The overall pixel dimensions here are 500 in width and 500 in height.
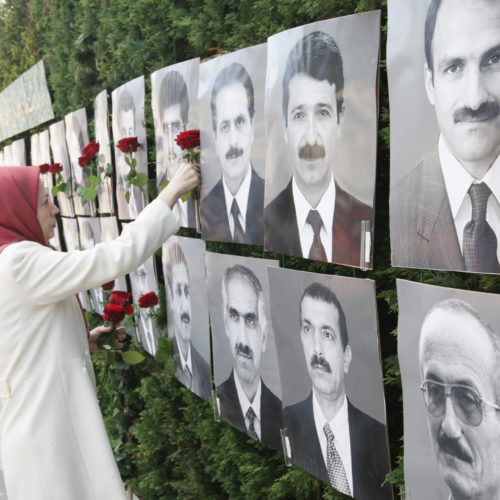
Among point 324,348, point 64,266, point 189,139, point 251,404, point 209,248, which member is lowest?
point 251,404

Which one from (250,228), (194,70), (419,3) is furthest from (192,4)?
(419,3)

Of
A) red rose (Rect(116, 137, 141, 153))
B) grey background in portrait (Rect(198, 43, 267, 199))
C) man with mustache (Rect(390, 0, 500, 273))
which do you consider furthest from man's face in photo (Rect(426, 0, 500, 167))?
red rose (Rect(116, 137, 141, 153))

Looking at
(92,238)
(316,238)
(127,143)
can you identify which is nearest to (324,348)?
(316,238)

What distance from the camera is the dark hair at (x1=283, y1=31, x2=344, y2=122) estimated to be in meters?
1.85

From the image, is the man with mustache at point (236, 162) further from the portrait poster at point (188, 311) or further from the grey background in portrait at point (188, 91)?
the portrait poster at point (188, 311)

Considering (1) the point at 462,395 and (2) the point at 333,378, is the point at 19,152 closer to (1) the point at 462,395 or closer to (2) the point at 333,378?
(2) the point at 333,378

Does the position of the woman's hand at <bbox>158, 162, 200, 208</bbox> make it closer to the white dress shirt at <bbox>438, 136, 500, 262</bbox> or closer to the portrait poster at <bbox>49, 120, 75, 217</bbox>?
the white dress shirt at <bbox>438, 136, 500, 262</bbox>

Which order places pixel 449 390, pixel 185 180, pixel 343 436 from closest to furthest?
pixel 449 390, pixel 343 436, pixel 185 180

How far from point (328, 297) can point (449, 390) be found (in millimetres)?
516

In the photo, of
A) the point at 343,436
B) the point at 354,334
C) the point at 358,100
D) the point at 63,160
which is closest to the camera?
the point at 358,100

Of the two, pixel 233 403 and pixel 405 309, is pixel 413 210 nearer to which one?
pixel 405 309

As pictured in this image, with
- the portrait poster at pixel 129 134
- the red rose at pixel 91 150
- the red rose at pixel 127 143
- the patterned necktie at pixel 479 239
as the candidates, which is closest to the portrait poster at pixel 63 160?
the red rose at pixel 91 150

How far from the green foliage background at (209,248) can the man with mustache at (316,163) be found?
4.9 inches

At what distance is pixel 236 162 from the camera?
2.49m
